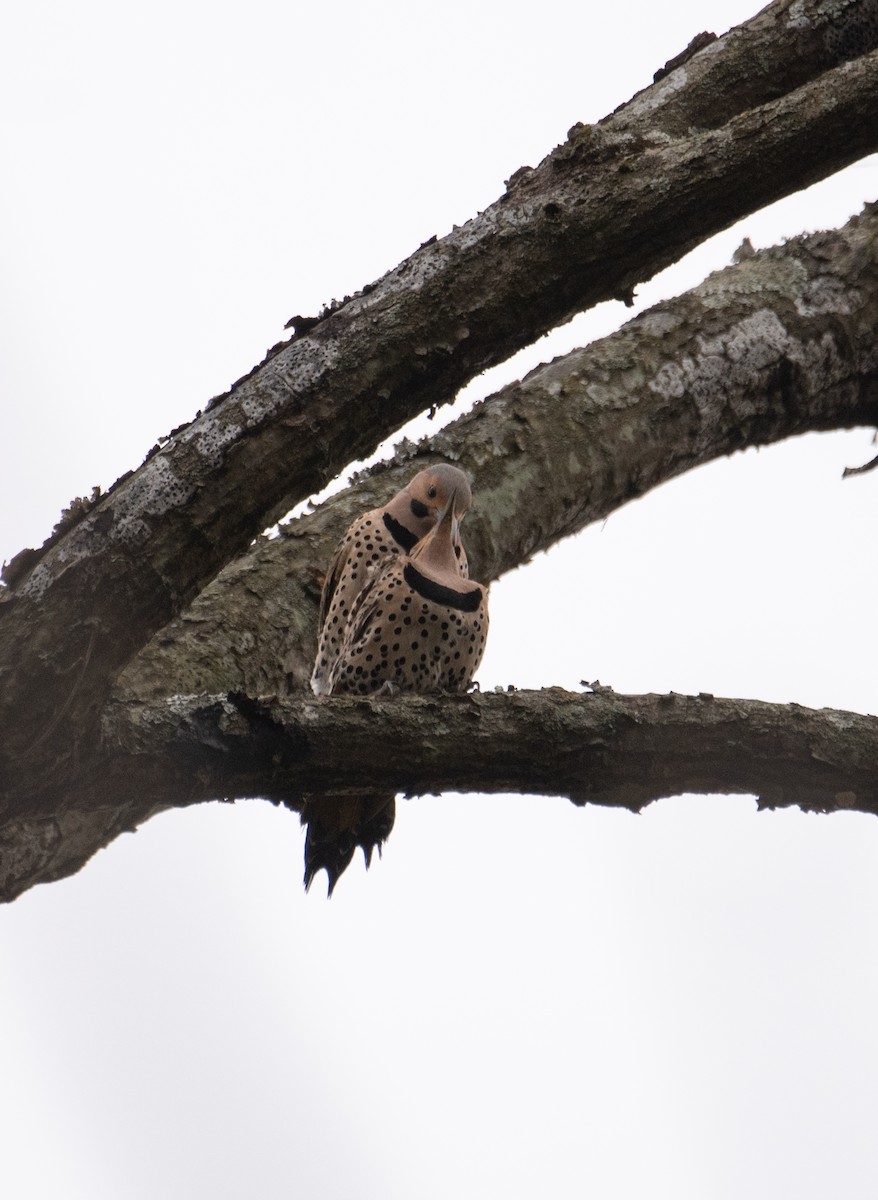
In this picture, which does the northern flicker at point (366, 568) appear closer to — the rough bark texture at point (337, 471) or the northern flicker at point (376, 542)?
the northern flicker at point (376, 542)

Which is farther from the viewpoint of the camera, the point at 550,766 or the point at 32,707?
the point at 550,766

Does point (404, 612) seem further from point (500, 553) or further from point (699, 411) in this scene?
point (699, 411)

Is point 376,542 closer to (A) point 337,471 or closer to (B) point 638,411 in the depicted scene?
(B) point 638,411

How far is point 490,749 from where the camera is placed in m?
3.26

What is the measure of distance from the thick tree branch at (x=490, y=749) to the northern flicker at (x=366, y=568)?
1.55 metres

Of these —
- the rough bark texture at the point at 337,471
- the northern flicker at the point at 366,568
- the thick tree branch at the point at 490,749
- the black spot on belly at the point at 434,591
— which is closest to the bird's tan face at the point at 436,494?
the northern flicker at the point at 366,568

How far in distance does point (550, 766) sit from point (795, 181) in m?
1.54

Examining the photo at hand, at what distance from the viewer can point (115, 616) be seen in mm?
2990

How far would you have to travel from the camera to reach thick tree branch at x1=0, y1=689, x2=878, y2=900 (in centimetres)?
311

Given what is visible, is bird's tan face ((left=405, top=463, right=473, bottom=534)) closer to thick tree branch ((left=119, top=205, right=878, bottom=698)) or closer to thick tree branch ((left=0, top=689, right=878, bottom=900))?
thick tree branch ((left=119, top=205, right=878, bottom=698))

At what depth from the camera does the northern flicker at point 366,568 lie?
4.96 metres

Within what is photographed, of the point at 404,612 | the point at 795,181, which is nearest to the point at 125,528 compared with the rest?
the point at 795,181

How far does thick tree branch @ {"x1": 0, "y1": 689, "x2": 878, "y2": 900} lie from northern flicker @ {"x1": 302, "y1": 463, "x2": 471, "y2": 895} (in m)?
1.55

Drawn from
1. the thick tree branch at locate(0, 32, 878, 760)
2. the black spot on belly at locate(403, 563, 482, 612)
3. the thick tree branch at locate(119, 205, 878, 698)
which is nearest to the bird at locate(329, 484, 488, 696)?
the black spot on belly at locate(403, 563, 482, 612)
